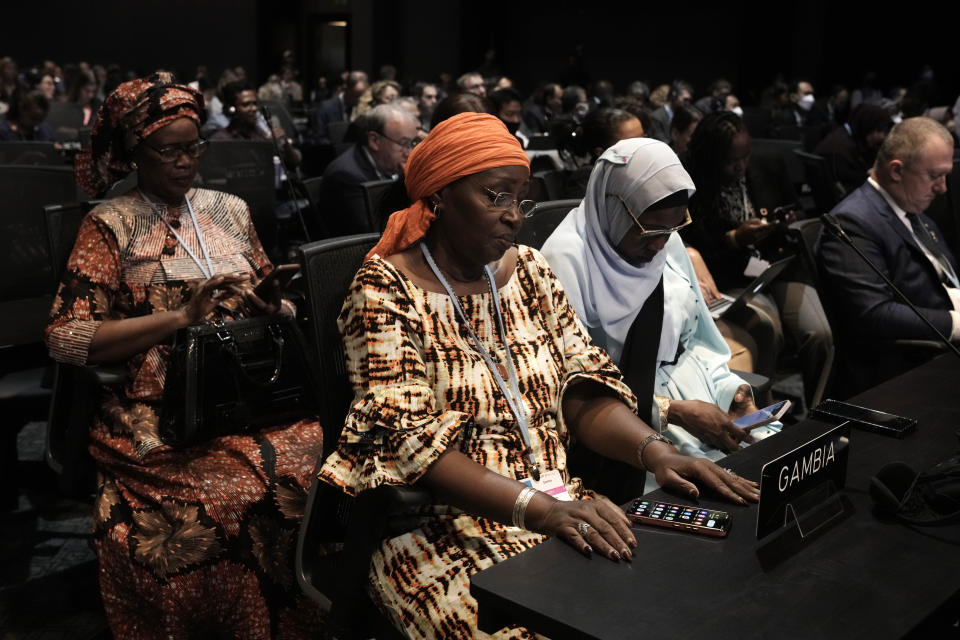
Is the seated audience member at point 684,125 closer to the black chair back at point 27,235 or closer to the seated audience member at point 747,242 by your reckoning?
the seated audience member at point 747,242

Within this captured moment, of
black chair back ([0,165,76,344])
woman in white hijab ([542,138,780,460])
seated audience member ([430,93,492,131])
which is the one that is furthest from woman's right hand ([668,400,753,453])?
black chair back ([0,165,76,344])

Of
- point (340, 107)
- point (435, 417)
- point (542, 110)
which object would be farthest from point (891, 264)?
point (340, 107)

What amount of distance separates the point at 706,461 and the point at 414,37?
729 inches

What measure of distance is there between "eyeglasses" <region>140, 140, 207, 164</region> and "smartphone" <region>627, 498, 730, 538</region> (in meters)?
1.56

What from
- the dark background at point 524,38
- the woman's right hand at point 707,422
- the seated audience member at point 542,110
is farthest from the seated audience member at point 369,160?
the dark background at point 524,38

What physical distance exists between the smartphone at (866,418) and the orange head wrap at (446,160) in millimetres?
803

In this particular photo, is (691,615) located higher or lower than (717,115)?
lower

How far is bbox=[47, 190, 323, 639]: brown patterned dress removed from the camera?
7.04ft

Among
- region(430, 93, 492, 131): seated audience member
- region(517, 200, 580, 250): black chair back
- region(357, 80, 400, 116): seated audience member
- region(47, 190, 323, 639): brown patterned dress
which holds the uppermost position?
region(430, 93, 492, 131): seated audience member

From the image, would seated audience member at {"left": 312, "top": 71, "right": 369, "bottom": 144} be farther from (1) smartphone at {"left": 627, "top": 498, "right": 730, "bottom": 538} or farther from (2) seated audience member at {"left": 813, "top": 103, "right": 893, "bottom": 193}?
(1) smartphone at {"left": 627, "top": 498, "right": 730, "bottom": 538}

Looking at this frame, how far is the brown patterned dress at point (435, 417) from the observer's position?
5.17ft

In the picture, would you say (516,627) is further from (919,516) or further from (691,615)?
(919,516)

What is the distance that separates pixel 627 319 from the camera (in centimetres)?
228

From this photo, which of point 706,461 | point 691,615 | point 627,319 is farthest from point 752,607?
point 627,319
